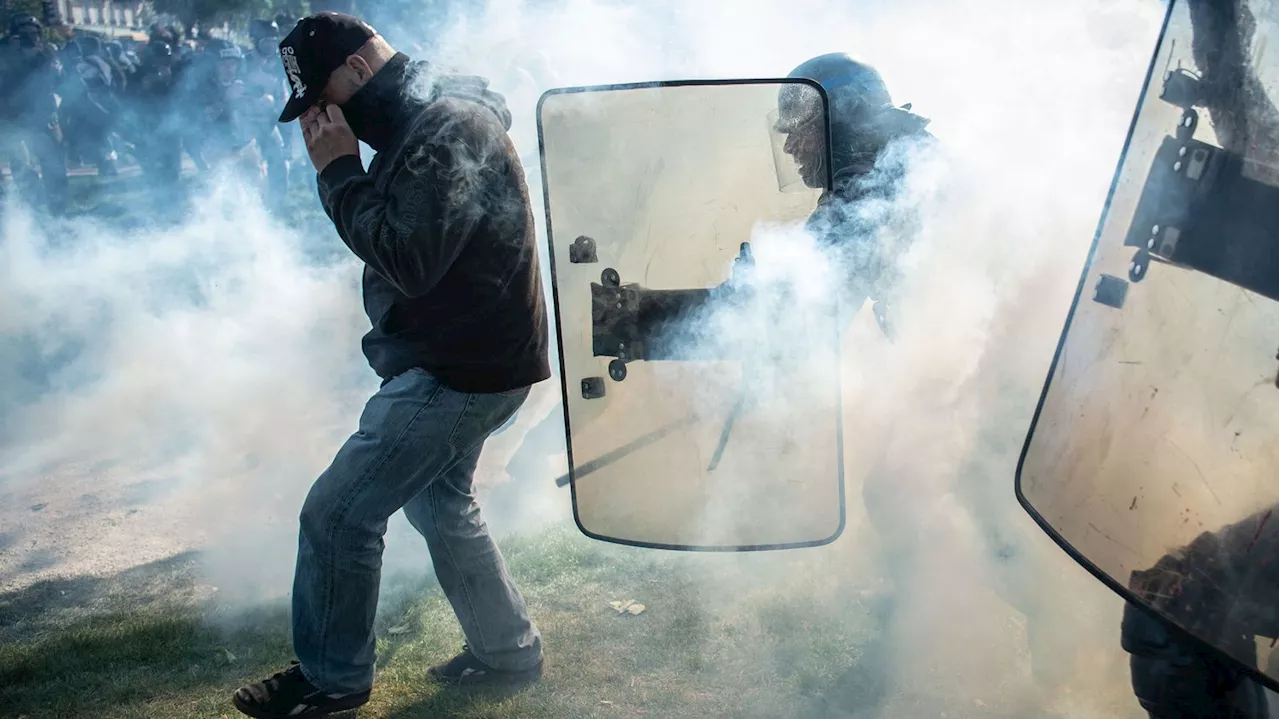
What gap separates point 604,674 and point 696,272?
118cm

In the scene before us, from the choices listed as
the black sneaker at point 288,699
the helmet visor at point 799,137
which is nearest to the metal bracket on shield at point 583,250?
the helmet visor at point 799,137

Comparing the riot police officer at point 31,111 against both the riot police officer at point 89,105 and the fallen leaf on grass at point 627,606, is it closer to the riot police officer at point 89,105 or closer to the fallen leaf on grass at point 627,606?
the riot police officer at point 89,105

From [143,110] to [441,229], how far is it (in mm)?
9805

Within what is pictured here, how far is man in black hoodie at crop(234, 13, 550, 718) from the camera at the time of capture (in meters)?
2.29

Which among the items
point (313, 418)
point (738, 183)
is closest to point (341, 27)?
point (738, 183)

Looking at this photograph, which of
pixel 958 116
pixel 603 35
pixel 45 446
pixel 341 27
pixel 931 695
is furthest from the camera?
pixel 603 35

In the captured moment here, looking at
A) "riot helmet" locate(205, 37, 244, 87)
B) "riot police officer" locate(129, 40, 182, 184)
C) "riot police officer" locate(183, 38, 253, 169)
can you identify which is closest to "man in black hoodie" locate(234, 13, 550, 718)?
"riot police officer" locate(183, 38, 253, 169)

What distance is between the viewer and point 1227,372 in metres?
1.70

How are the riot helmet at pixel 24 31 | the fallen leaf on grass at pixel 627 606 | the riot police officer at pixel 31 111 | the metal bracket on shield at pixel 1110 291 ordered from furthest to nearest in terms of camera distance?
the riot helmet at pixel 24 31, the riot police officer at pixel 31 111, the fallen leaf on grass at pixel 627 606, the metal bracket on shield at pixel 1110 291

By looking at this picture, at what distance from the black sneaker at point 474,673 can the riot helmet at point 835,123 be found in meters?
1.47

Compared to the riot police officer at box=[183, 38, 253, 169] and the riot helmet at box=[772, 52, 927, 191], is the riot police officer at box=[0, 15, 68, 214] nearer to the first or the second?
the riot police officer at box=[183, 38, 253, 169]

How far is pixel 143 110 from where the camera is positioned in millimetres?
10578

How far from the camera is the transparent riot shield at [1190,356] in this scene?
5.44 feet

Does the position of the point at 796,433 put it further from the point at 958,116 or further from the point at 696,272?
the point at 958,116
